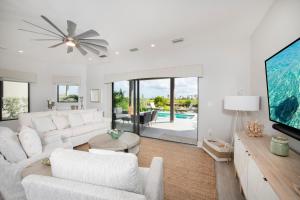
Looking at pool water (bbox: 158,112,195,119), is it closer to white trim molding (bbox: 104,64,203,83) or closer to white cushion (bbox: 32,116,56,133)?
white trim molding (bbox: 104,64,203,83)

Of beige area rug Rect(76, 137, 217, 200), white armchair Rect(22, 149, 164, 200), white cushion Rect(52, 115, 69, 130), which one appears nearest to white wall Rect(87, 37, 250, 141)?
beige area rug Rect(76, 137, 217, 200)

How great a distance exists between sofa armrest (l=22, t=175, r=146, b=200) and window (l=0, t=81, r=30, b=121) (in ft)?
16.6

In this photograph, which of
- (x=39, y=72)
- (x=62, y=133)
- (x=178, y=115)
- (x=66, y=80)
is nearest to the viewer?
(x=62, y=133)

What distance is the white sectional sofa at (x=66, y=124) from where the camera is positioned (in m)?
3.15

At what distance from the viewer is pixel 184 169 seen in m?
2.62

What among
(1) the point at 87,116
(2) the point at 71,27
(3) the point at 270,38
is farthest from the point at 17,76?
(3) the point at 270,38

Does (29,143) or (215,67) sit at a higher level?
(215,67)

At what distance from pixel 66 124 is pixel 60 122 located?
17cm

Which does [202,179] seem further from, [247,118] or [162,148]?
[247,118]

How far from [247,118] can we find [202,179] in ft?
6.62

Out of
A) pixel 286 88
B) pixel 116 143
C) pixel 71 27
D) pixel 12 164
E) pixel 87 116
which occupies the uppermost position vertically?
pixel 71 27

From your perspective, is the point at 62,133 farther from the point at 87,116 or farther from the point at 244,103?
the point at 244,103

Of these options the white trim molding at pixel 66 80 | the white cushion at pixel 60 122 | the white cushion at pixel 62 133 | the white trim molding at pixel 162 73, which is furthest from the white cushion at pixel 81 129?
the white trim molding at pixel 66 80

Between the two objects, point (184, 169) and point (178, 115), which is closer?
point (184, 169)
